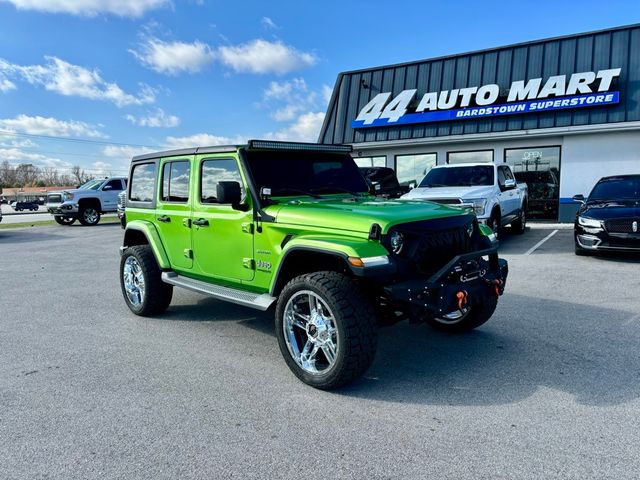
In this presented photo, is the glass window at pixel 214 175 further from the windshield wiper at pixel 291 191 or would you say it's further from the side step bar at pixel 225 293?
the side step bar at pixel 225 293

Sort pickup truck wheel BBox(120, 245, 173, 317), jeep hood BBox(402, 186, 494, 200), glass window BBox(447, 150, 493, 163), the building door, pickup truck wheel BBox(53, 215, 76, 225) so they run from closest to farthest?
1. pickup truck wheel BBox(120, 245, 173, 317)
2. jeep hood BBox(402, 186, 494, 200)
3. the building door
4. glass window BBox(447, 150, 493, 163)
5. pickup truck wheel BBox(53, 215, 76, 225)

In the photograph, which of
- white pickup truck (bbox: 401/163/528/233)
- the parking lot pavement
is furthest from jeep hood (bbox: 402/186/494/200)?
the parking lot pavement

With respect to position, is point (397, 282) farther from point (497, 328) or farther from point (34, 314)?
point (34, 314)

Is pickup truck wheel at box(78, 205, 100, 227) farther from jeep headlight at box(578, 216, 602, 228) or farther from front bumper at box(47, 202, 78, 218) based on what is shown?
jeep headlight at box(578, 216, 602, 228)

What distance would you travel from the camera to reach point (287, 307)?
3.94 m

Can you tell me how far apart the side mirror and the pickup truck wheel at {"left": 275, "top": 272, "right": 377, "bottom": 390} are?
3.27ft

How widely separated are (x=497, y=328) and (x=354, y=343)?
2.34 meters

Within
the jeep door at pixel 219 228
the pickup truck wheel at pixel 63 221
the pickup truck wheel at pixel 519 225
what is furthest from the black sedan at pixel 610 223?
the pickup truck wheel at pixel 63 221

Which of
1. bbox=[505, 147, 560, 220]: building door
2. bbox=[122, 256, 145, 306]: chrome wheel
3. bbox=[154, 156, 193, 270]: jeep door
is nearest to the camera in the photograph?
bbox=[154, 156, 193, 270]: jeep door

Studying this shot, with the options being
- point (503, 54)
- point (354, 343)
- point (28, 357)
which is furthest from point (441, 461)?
point (503, 54)

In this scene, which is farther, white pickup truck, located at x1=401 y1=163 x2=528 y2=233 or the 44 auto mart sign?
the 44 auto mart sign

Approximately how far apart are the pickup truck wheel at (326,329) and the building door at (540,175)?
14.2 meters

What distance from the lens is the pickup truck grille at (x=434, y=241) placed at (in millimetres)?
3854

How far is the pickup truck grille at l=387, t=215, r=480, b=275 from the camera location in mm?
3854
